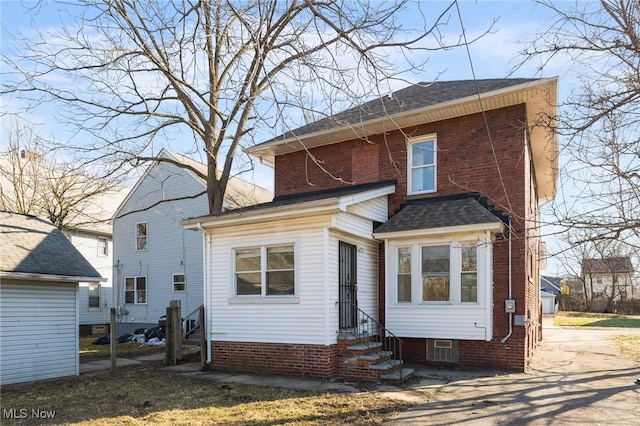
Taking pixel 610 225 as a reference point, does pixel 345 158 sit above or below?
above

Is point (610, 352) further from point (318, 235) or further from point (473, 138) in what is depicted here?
point (318, 235)

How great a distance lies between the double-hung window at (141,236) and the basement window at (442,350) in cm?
1684

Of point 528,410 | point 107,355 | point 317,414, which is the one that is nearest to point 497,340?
point 528,410

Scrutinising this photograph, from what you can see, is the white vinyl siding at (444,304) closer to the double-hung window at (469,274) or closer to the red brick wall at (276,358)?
the double-hung window at (469,274)

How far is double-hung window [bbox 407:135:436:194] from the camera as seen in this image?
12.2 metres

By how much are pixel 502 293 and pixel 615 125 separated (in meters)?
5.01

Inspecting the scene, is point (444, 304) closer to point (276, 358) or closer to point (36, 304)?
point (276, 358)

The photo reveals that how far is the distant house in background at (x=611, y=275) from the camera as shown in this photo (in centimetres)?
1241

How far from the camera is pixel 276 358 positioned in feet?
34.1

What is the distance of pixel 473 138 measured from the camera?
37.9 feet

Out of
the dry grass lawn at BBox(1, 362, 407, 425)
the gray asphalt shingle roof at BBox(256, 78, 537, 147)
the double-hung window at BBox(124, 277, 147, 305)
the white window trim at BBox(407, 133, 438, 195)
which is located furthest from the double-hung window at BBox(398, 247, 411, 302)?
the double-hung window at BBox(124, 277, 147, 305)

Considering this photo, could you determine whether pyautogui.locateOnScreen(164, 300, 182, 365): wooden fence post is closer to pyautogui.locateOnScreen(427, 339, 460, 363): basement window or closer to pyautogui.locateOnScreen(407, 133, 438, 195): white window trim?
pyautogui.locateOnScreen(427, 339, 460, 363): basement window

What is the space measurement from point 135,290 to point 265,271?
15.3 m

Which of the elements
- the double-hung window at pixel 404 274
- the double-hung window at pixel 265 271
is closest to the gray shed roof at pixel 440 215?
the double-hung window at pixel 404 274
